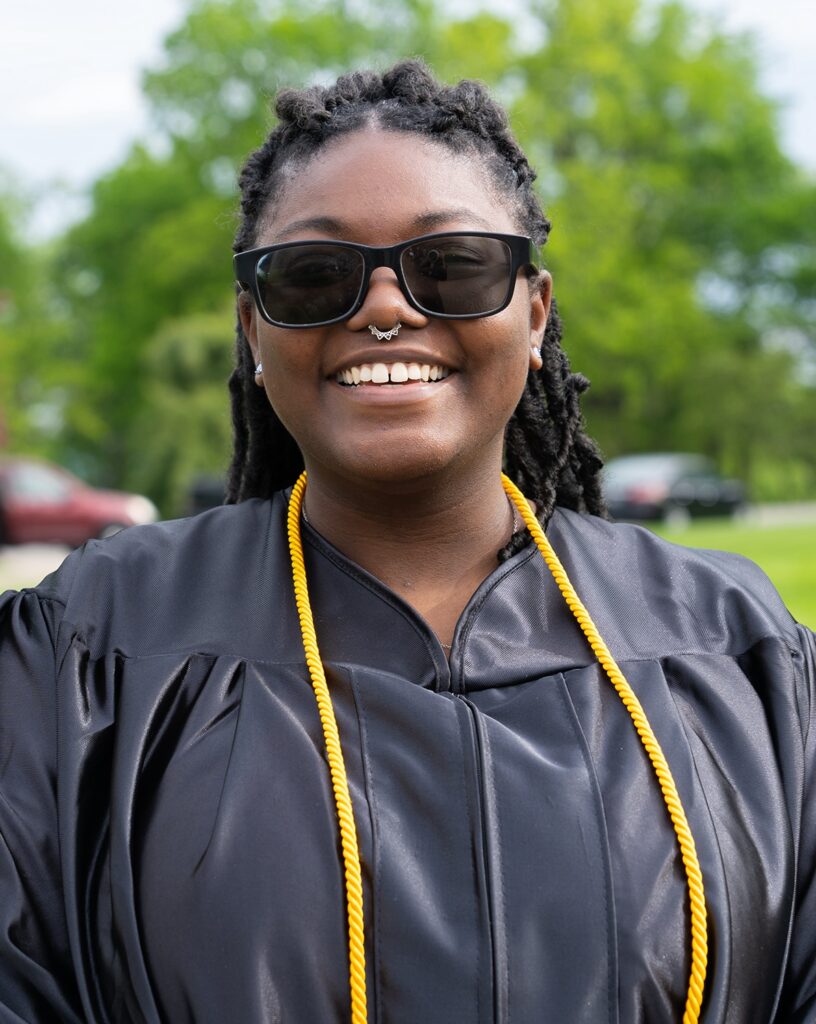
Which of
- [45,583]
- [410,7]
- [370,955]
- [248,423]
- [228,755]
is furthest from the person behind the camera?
[410,7]

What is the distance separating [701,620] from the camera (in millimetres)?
2055

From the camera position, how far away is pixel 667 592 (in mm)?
2094

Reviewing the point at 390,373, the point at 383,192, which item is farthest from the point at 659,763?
the point at 383,192

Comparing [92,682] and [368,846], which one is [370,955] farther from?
[92,682]

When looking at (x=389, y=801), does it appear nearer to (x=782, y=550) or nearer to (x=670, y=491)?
(x=782, y=550)

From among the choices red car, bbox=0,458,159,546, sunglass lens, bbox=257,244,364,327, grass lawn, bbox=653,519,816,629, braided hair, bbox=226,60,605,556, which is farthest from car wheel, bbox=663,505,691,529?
sunglass lens, bbox=257,244,364,327

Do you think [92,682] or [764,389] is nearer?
[92,682]

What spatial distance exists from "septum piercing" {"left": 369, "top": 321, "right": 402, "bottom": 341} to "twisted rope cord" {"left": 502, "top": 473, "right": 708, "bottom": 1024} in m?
0.41

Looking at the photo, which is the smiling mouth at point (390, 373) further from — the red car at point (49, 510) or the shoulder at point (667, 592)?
the red car at point (49, 510)

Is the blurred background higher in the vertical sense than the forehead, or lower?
higher

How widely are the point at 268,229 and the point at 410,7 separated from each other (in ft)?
101

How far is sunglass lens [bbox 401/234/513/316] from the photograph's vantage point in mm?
1886

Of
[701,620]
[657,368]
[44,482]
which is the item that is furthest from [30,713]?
[657,368]

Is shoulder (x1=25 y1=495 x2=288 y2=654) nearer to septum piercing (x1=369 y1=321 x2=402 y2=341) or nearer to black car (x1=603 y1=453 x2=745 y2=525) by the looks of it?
septum piercing (x1=369 y1=321 x2=402 y2=341)
